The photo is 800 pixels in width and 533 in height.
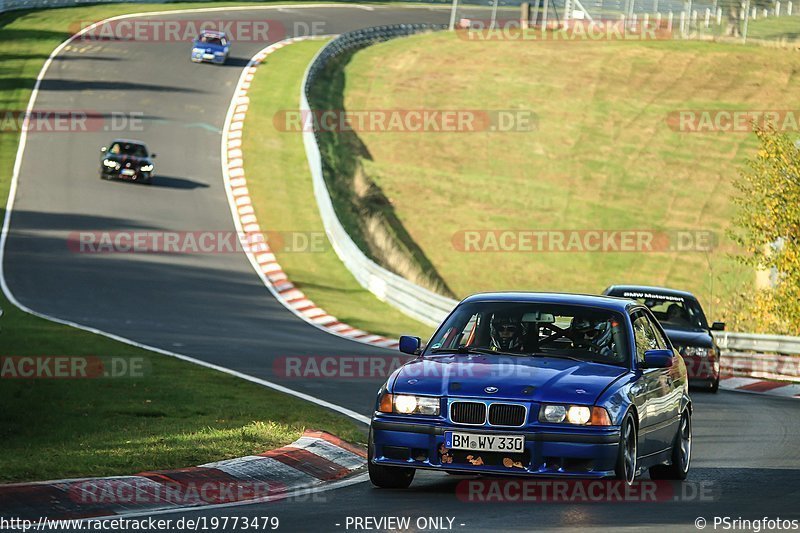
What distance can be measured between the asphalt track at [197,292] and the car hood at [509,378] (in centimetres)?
75

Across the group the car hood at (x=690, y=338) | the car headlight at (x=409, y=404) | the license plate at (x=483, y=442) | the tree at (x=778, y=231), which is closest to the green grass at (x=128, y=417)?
the car headlight at (x=409, y=404)

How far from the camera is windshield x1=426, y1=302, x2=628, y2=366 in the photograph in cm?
1073

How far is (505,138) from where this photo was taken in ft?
175

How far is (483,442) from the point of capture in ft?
31.6

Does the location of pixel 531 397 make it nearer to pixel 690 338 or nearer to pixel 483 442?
pixel 483 442

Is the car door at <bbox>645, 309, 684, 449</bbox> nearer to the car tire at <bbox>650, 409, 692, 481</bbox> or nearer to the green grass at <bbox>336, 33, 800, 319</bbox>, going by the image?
the car tire at <bbox>650, 409, 692, 481</bbox>

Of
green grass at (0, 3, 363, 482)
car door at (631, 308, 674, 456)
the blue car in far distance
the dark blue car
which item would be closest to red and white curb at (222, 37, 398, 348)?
the blue car in far distance

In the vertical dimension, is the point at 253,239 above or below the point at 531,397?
below

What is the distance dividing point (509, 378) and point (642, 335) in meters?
1.90

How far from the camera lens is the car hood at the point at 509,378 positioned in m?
9.70

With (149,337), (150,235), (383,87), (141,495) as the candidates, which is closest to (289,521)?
(141,495)

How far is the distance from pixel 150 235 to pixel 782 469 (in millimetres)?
26386

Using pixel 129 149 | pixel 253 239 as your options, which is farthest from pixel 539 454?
→ pixel 129 149

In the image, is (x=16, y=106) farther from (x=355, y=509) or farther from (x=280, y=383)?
(x=355, y=509)
